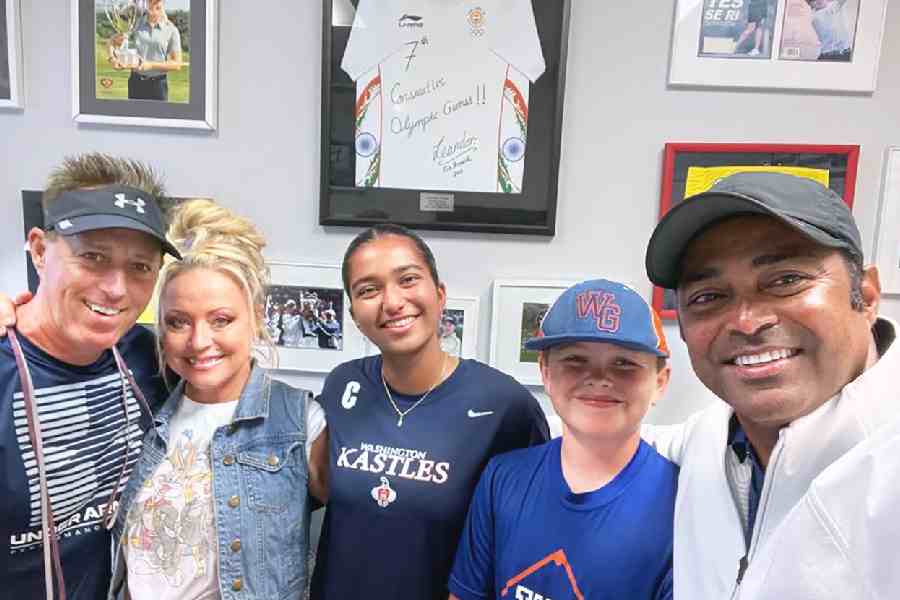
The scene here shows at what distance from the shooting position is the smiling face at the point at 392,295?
1.04 metres

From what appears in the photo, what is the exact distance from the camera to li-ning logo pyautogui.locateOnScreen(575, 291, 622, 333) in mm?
888

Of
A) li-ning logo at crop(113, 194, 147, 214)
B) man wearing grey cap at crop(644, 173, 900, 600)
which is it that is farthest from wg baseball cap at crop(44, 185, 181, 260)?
man wearing grey cap at crop(644, 173, 900, 600)

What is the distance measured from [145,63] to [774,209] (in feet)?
5.02

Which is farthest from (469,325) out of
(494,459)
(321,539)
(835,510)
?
(835,510)

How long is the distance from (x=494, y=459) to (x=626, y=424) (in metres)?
0.25

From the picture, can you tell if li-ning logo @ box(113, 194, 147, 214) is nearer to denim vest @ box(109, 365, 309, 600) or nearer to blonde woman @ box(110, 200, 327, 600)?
blonde woman @ box(110, 200, 327, 600)

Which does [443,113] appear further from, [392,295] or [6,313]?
[6,313]

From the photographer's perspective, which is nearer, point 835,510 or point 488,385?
point 835,510

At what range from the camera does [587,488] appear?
892 mm

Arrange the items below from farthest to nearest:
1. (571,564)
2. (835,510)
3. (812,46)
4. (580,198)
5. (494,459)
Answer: (580,198) → (812,46) → (494,459) → (571,564) → (835,510)

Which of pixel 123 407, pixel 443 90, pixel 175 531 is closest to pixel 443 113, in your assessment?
pixel 443 90

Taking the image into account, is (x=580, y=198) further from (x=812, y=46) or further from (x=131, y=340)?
(x=131, y=340)

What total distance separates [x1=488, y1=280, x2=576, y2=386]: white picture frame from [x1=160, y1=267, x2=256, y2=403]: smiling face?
0.67 metres

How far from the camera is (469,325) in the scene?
1481 mm
